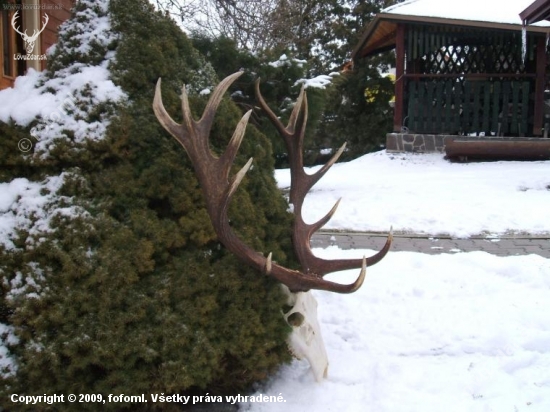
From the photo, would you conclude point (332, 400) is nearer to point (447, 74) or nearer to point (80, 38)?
point (80, 38)

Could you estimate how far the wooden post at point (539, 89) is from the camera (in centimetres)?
1354

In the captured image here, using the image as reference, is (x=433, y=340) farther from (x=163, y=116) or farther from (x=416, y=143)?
(x=416, y=143)

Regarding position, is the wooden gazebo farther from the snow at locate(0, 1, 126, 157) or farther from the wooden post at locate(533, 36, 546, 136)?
the snow at locate(0, 1, 126, 157)

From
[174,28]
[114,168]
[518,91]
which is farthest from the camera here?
[518,91]

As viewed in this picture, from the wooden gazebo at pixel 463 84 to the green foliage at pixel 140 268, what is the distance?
1159 cm

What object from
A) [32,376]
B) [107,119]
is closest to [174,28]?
[107,119]

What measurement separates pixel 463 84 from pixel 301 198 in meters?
12.2

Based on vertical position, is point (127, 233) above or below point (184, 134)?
below

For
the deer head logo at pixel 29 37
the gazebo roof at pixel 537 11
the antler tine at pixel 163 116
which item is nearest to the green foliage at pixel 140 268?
the antler tine at pixel 163 116

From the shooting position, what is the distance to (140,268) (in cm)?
259

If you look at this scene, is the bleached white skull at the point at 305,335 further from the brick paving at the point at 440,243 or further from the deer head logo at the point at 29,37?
the deer head logo at the point at 29,37

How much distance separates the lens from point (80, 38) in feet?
9.93

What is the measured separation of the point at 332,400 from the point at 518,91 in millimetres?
12976

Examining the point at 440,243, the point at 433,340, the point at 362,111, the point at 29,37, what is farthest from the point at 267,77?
the point at 362,111
